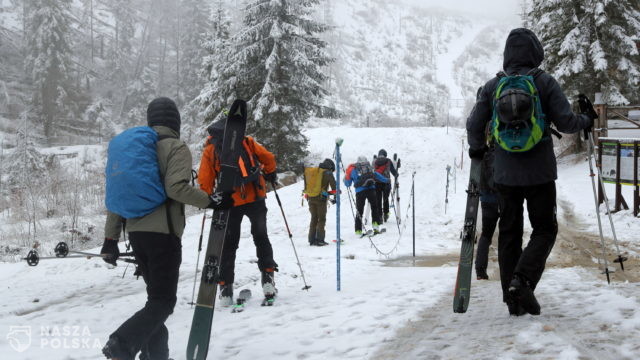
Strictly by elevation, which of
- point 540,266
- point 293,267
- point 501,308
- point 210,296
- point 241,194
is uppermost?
point 241,194

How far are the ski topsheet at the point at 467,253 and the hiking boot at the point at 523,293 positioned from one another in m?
0.37

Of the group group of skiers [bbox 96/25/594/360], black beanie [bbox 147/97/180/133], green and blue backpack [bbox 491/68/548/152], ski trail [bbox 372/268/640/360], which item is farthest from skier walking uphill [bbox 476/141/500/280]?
black beanie [bbox 147/97/180/133]

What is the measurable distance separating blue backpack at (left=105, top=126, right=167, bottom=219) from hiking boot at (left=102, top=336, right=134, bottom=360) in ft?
2.97

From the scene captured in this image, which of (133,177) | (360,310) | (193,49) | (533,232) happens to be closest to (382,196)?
(360,310)

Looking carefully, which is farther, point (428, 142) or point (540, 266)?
point (428, 142)

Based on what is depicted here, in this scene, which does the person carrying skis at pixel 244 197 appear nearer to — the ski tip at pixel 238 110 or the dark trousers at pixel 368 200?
the ski tip at pixel 238 110

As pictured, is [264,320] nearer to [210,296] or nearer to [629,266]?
[210,296]

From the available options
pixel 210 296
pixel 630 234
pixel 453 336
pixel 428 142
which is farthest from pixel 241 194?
pixel 428 142

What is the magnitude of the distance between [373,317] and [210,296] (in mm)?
1741

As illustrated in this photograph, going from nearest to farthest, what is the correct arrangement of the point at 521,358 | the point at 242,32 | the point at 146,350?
1. the point at 521,358
2. the point at 146,350
3. the point at 242,32

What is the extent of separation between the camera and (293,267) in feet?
25.8

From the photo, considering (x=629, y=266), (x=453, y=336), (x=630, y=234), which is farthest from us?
(x=630, y=234)

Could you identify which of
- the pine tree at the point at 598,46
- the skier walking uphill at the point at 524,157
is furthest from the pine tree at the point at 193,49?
the skier walking uphill at the point at 524,157

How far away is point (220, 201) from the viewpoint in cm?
375
